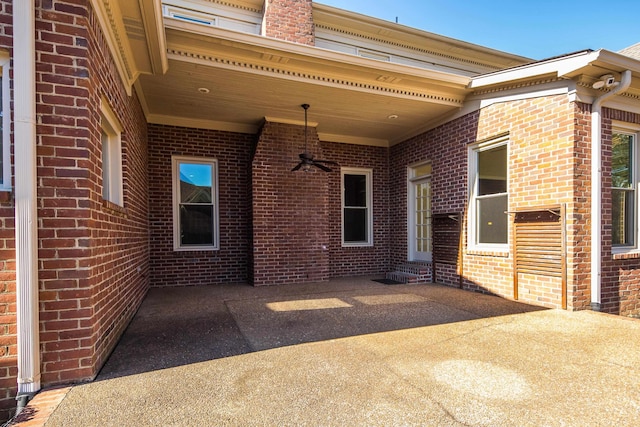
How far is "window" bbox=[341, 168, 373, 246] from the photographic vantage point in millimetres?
7680

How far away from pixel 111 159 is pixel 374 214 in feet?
18.4

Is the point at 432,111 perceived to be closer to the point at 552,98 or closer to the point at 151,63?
the point at 552,98

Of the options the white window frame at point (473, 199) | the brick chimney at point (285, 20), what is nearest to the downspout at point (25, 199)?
the brick chimney at point (285, 20)

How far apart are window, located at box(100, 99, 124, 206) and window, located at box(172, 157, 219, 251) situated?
8.49 feet

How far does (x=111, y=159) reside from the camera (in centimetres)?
367

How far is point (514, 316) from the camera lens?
13.2 ft

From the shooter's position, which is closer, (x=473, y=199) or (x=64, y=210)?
(x=64, y=210)

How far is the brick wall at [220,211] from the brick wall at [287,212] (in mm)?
464

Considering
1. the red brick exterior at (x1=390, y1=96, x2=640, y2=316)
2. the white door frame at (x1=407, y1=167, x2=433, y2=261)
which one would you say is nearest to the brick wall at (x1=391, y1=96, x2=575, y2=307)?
the red brick exterior at (x1=390, y1=96, x2=640, y2=316)

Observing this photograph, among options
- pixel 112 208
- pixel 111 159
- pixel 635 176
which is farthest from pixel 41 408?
pixel 635 176

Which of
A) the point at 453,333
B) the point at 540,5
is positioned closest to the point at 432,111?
the point at 540,5

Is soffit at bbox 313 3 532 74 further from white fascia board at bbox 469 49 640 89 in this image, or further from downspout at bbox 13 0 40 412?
downspout at bbox 13 0 40 412

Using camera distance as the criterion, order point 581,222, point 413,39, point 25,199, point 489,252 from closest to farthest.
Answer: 1. point 25,199
2. point 581,222
3. point 489,252
4. point 413,39

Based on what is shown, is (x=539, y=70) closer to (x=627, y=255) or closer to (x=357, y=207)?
(x=627, y=255)
